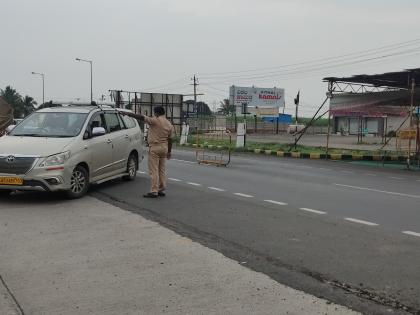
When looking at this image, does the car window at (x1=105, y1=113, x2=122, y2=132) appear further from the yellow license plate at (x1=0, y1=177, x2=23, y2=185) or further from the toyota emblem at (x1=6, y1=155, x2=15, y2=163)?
the yellow license plate at (x1=0, y1=177, x2=23, y2=185)

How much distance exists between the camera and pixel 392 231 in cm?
783

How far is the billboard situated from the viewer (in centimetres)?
6212

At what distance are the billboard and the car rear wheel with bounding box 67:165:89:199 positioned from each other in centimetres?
5091

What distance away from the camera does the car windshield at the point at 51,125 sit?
34.8 ft

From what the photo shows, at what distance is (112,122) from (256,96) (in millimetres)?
52663

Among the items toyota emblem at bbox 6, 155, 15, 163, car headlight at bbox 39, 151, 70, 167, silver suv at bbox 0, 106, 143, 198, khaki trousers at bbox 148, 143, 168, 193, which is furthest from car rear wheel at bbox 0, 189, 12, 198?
khaki trousers at bbox 148, 143, 168, 193

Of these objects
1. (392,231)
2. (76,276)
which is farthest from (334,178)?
(76,276)

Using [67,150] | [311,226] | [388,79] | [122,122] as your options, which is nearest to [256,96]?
[388,79]

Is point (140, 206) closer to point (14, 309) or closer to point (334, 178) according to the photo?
point (14, 309)

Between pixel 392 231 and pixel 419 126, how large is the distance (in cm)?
1680

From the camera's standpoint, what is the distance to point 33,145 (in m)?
9.84

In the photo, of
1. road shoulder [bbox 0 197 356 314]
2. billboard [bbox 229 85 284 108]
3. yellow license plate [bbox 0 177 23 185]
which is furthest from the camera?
billboard [bbox 229 85 284 108]

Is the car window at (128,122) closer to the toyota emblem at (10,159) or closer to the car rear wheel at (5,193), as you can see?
the car rear wheel at (5,193)

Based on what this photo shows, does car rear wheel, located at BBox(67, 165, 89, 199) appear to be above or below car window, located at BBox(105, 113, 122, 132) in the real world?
below
